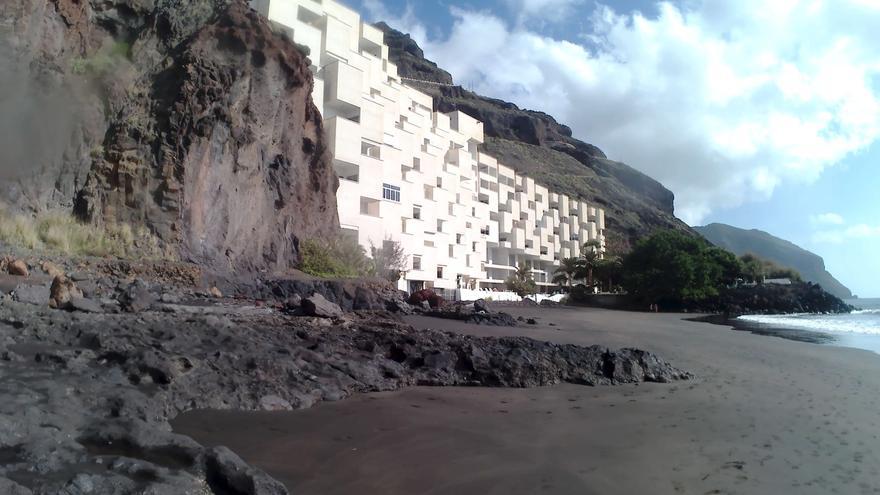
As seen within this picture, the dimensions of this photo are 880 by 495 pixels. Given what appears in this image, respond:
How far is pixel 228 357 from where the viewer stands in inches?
283

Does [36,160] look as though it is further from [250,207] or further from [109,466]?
[109,466]

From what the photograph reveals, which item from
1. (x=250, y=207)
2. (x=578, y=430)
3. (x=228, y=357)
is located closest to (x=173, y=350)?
(x=228, y=357)

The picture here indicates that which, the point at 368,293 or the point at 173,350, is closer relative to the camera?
the point at 173,350

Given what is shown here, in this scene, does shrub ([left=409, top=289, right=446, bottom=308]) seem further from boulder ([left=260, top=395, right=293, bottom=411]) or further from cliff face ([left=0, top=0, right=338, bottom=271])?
boulder ([left=260, top=395, right=293, bottom=411])

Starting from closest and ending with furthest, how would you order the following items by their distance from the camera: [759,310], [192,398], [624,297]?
[192,398]
[759,310]
[624,297]

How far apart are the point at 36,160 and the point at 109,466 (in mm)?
17525

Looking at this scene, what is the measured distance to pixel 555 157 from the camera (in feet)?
426

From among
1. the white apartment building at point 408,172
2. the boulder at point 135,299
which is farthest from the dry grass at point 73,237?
the white apartment building at point 408,172

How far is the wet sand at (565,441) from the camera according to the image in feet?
14.1

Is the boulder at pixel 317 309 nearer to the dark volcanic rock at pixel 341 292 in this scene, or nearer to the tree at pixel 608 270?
the dark volcanic rock at pixel 341 292

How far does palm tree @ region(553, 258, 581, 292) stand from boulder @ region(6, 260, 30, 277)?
63.0 metres

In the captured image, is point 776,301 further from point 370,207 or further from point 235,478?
point 235,478

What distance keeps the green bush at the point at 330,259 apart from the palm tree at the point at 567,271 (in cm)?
4443

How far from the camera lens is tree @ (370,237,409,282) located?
3712 cm
